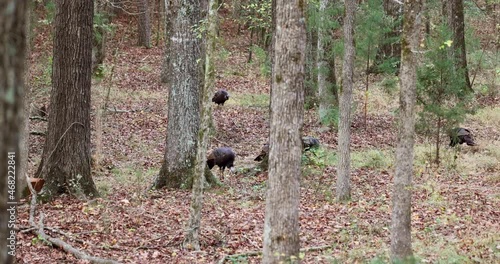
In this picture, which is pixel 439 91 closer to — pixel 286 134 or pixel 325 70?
pixel 325 70

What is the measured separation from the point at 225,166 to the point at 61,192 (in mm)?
4993

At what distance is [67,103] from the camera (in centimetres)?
1116

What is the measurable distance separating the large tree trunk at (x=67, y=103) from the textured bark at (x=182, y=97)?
1981 mm

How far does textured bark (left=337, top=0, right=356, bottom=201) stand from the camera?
11.4m

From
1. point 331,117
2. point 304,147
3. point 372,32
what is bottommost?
point 304,147

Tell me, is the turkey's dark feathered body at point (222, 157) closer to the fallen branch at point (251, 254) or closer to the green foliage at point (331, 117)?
the green foliage at point (331, 117)

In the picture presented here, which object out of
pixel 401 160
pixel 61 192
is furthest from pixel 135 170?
pixel 401 160

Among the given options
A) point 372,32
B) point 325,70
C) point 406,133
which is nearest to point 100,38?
point 325,70

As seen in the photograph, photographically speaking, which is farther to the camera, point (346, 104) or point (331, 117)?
point (331, 117)

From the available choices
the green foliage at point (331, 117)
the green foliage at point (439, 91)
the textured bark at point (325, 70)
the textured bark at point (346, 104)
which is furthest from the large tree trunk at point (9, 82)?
the textured bark at point (325, 70)

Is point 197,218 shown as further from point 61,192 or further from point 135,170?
point 135,170

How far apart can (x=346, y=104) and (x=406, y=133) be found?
186 inches

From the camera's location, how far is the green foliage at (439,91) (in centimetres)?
1505

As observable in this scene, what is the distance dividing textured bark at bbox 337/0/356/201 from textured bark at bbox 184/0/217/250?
3.48 metres
